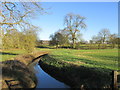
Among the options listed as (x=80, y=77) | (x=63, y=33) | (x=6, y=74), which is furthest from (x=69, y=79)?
(x=63, y=33)

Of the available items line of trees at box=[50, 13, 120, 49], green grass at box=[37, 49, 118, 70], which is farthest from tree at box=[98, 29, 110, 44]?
green grass at box=[37, 49, 118, 70]

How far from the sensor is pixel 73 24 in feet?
→ 165

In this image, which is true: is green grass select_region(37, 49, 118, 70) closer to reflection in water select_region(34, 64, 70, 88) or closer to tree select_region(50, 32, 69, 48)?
reflection in water select_region(34, 64, 70, 88)

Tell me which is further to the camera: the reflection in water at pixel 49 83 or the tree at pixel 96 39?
the tree at pixel 96 39

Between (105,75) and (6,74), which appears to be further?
(6,74)

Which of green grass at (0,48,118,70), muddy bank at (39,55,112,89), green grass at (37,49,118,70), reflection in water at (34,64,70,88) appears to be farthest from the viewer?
green grass at (0,48,118,70)

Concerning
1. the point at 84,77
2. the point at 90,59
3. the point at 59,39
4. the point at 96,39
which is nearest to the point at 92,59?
the point at 90,59

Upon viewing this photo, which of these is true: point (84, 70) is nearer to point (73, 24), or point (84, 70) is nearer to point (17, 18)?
point (17, 18)

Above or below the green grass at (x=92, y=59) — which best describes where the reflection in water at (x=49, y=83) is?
below

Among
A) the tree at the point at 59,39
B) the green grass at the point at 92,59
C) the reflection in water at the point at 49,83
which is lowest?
the reflection in water at the point at 49,83

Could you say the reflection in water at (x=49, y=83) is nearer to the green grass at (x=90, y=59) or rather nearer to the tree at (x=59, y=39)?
the green grass at (x=90, y=59)

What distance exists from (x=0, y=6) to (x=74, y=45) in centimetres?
4463

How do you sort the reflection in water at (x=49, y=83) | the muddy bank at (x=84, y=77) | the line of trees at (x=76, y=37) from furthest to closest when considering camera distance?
the line of trees at (x=76, y=37), the reflection in water at (x=49, y=83), the muddy bank at (x=84, y=77)

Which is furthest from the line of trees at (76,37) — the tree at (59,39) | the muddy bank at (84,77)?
the muddy bank at (84,77)
